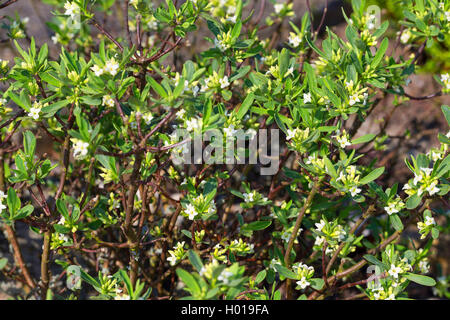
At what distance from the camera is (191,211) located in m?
2.01

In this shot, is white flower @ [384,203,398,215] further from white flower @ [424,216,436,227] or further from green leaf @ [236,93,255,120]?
green leaf @ [236,93,255,120]

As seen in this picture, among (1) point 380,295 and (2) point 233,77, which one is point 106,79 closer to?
(2) point 233,77

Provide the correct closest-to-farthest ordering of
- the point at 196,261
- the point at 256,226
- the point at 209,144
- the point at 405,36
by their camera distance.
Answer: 1. the point at 196,261
2. the point at 209,144
3. the point at 256,226
4. the point at 405,36

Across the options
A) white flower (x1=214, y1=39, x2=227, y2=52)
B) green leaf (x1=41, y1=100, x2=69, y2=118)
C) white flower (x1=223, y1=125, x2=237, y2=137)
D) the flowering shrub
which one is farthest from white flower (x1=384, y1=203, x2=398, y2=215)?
green leaf (x1=41, y1=100, x2=69, y2=118)

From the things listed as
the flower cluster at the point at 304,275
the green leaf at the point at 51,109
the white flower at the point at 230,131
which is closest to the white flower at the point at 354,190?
the flower cluster at the point at 304,275

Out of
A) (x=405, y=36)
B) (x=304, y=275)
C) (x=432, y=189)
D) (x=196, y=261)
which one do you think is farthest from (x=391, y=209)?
(x=405, y=36)

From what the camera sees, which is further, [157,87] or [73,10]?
[73,10]

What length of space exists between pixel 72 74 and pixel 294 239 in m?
1.26

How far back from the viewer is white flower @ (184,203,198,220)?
199 centimetres

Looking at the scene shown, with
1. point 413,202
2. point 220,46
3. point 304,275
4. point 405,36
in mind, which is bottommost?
point 304,275

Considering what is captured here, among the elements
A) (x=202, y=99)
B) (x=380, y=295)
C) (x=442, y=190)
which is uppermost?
(x=202, y=99)

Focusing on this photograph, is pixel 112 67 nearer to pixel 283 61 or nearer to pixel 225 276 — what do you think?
pixel 283 61

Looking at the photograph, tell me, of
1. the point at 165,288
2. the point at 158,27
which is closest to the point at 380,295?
the point at 165,288

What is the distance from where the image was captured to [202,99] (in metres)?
1.87
